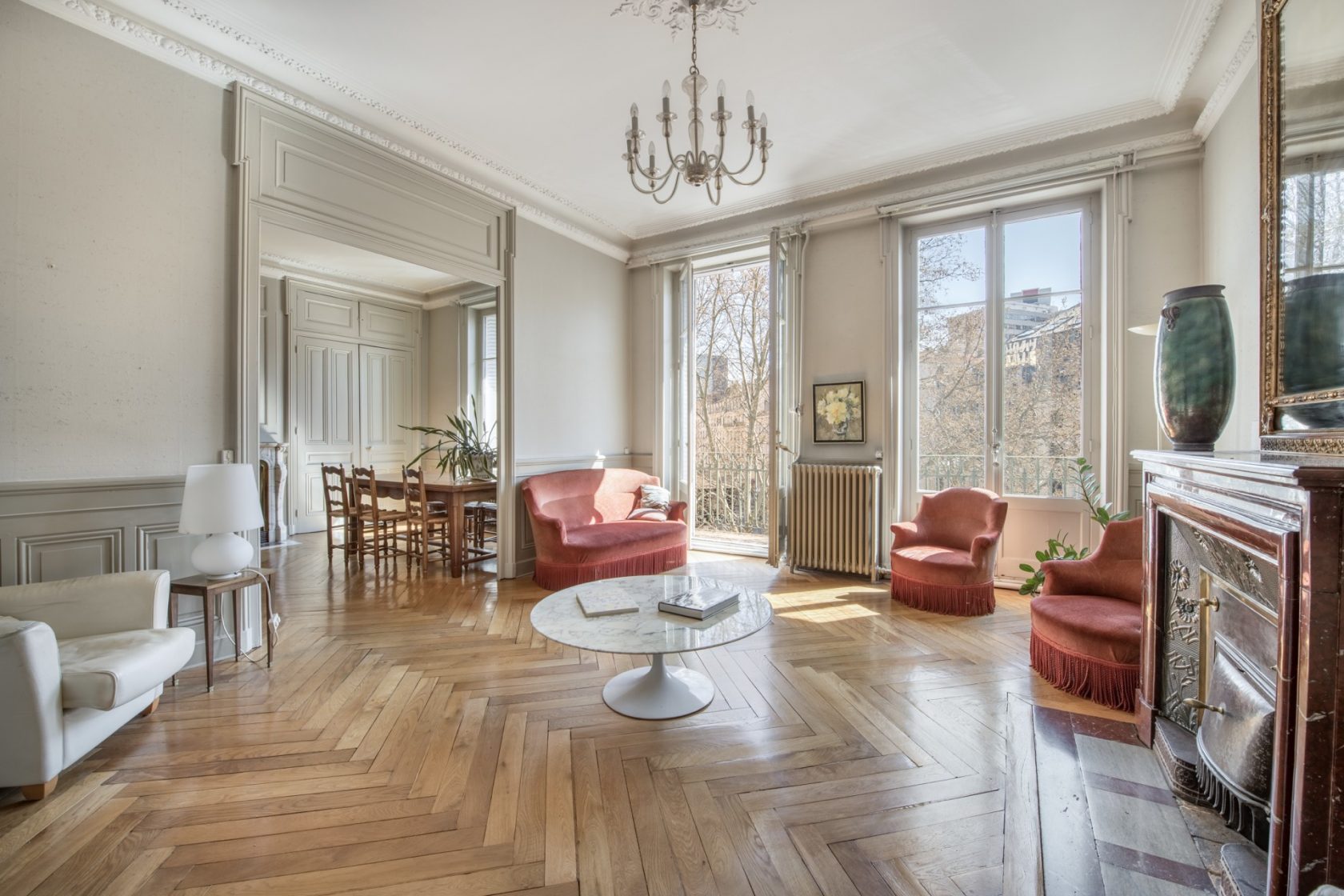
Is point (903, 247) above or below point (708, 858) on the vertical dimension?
above

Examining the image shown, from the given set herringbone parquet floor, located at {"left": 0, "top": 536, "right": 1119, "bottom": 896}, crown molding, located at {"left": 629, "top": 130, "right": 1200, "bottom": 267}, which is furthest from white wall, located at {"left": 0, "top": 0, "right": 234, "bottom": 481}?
crown molding, located at {"left": 629, "top": 130, "right": 1200, "bottom": 267}

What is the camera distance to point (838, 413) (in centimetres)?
473

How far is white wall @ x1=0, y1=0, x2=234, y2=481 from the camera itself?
2324mm

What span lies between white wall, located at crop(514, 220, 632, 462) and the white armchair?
260 centimetres

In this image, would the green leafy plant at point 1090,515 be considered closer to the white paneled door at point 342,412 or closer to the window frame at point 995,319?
the window frame at point 995,319

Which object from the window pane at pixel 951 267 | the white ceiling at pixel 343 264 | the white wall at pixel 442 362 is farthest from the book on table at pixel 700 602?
the white wall at pixel 442 362

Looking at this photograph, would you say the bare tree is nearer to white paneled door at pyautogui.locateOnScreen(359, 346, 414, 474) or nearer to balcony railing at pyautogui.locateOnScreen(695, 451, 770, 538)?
balcony railing at pyautogui.locateOnScreen(695, 451, 770, 538)

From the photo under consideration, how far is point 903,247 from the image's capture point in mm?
4578

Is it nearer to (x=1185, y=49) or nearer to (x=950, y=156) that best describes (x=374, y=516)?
(x=950, y=156)

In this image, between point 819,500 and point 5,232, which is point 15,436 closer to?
point 5,232

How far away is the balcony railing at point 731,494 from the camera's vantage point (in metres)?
5.50

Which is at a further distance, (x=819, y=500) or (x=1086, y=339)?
(x=819, y=500)

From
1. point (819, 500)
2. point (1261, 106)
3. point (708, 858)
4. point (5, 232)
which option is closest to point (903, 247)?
point (819, 500)

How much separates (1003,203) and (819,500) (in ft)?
8.52
